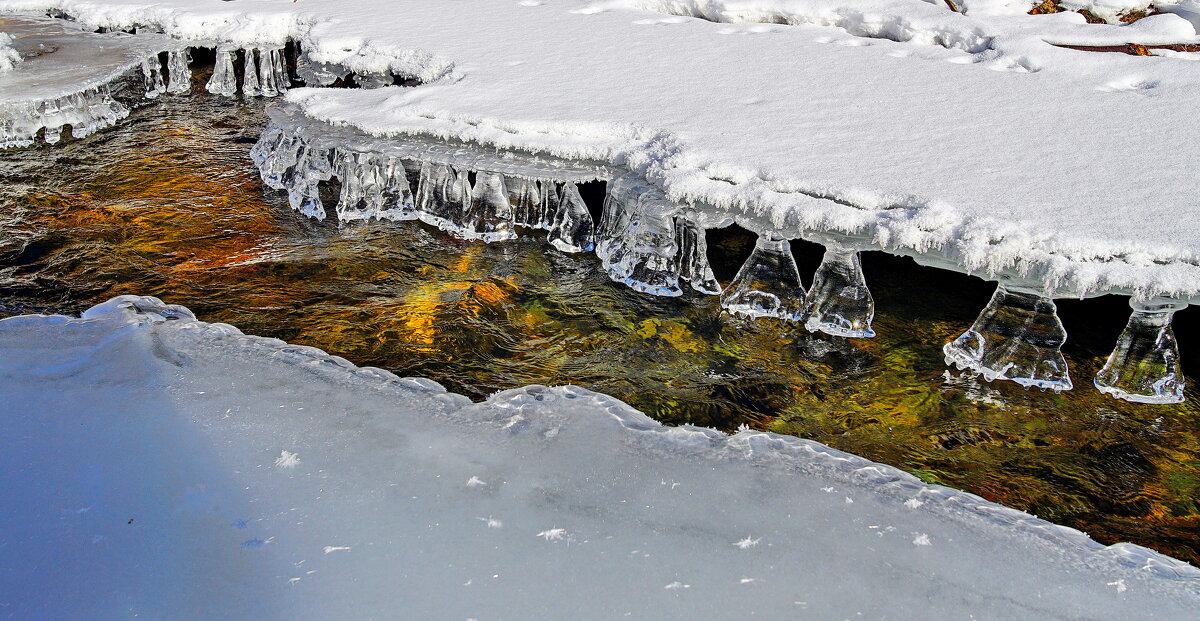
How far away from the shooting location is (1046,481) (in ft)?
→ 7.31

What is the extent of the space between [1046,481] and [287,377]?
1.91m

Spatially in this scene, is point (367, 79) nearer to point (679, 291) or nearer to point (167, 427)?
point (679, 291)

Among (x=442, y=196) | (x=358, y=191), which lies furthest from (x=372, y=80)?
(x=442, y=196)

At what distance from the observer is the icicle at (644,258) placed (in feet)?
9.71

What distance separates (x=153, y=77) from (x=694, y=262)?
3.31 meters

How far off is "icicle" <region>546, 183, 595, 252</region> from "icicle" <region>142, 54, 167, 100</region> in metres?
2.60

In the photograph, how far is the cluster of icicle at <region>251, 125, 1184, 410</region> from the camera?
251 centimetres

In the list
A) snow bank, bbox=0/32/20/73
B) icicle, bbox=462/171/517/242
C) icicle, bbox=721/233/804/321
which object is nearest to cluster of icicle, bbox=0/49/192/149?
snow bank, bbox=0/32/20/73

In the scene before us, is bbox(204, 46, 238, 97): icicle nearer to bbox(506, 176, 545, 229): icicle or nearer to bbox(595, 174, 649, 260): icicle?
bbox(506, 176, 545, 229): icicle

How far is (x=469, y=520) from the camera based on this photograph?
182cm

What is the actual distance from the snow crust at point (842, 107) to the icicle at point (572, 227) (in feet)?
1.10

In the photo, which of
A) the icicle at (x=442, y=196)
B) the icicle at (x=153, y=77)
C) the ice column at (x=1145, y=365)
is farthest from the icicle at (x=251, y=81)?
the ice column at (x=1145, y=365)

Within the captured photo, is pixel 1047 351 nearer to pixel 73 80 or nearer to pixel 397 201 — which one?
pixel 397 201

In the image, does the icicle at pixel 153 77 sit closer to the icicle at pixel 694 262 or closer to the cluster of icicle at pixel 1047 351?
the icicle at pixel 694 262
